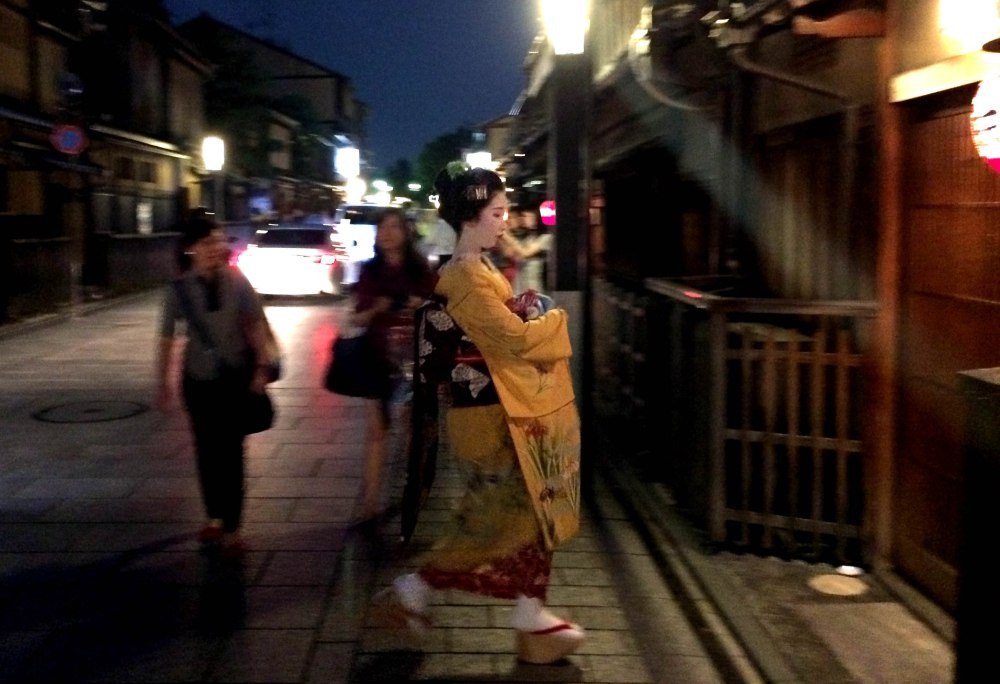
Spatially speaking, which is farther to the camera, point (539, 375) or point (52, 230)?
point (52, 230)

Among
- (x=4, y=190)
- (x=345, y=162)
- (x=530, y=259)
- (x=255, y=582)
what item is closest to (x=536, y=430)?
(x=255, y=582)

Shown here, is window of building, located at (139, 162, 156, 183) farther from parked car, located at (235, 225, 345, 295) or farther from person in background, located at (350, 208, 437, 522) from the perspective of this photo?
person in background, located at (350, 208, 437, 522)

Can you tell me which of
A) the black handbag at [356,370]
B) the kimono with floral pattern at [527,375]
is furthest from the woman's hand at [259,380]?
the kimono with floral pattern at [527,375]

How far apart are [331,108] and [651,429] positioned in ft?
229

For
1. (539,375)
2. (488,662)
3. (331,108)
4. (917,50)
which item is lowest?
(488,662)

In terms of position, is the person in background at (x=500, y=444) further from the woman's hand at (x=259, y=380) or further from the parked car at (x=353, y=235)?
the parked car at (x=353, y=235)

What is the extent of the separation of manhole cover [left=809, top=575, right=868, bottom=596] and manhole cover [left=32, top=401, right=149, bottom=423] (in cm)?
621

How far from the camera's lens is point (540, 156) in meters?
19.3

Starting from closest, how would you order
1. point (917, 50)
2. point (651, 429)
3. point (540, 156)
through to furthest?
point (917, 50)
point (651, 429)
point (540, 156)

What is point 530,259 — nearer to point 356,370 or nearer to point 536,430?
point 356,370

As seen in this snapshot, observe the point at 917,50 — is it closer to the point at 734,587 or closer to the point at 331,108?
the point at 734,587

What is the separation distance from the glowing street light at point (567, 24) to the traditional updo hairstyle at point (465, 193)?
111 inches

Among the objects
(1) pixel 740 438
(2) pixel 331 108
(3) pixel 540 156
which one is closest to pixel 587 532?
(1) pixel 740 438

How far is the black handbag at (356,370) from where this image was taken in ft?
20.7
